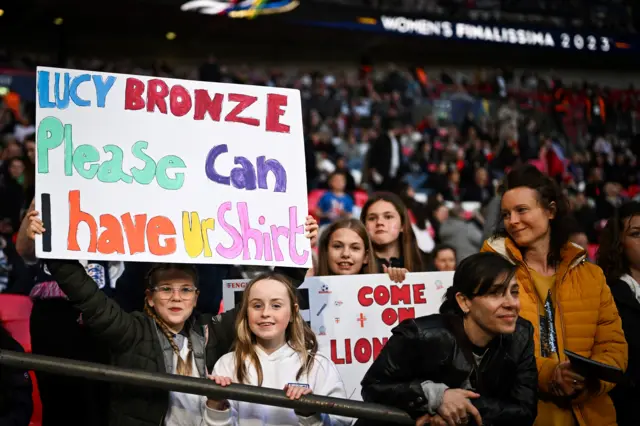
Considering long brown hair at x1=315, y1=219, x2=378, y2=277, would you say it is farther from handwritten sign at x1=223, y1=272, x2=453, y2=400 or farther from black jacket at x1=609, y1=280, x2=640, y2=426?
black jacket at x1=609, y1=280, x2=640, y2=426

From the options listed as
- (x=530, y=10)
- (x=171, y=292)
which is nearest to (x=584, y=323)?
(x=171, y=292)

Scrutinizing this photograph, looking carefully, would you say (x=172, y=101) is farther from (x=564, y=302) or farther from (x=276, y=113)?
(x=564, y=302)

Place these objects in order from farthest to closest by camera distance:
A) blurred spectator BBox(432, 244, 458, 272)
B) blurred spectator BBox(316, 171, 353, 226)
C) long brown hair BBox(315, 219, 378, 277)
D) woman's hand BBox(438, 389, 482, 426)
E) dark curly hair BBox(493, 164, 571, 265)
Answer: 1. blurred spectator BBox(316, 171, 353, 226)
2. blurred spectator BBox(432, 244, 458, 272)
3. long brown hair BBox(315, 219, 378, 277)
4. dark curly hair BBox(493, 164, 571, 265)
5. woman's hand BBox(438, 389, 482, 426)

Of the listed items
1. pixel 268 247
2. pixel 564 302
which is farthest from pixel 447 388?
pixel 268 247

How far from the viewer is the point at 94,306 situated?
306 centimetres

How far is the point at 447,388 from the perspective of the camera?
281 centimetres

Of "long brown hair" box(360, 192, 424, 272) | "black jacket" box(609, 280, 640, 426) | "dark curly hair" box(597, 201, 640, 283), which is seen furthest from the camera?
"long brown hair" box(360, 192, 424, 272)

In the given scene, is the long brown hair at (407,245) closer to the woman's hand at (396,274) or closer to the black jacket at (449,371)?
the woman's hand at (396,274)

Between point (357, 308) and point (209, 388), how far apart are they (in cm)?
126

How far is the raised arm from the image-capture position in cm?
305

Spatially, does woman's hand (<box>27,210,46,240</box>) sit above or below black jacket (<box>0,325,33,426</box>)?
above

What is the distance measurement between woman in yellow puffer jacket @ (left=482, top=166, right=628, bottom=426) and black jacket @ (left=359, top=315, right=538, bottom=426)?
9.5 inches

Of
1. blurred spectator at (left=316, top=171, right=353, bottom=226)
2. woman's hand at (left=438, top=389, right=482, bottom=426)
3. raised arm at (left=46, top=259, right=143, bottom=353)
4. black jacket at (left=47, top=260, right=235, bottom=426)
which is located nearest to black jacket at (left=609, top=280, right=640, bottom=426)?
woman's hand at (left=438, top=389, right=482, bottom=426)

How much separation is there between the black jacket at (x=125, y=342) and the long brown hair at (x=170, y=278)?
0.09ft
